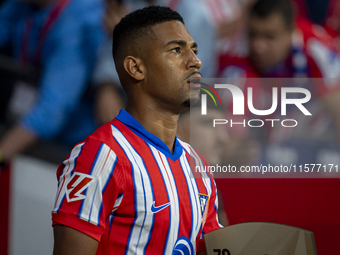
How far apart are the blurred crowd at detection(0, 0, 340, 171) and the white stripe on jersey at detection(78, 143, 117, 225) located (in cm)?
132

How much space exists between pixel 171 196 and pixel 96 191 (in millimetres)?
211

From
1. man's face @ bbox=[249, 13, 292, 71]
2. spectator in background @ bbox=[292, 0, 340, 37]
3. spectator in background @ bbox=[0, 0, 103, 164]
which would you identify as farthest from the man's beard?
spectator in background @ bbox=[292, 0, 340, 37]

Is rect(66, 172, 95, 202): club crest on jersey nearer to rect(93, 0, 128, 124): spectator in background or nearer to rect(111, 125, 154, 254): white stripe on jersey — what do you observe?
rect(111, 125, 154, 254): white stripe on jersey

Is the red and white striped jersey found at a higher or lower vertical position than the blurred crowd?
lower

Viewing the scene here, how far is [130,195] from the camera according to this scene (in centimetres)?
88

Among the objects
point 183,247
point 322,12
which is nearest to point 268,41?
point 322,12

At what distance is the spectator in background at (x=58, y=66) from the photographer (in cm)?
219

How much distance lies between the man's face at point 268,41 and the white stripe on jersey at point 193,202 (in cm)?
120

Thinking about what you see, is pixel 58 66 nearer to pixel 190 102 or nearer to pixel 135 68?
pixel 135 68

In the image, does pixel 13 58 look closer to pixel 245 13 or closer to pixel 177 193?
pixel 245 13

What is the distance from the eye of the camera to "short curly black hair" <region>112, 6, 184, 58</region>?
105 cm

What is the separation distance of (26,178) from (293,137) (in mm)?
1509

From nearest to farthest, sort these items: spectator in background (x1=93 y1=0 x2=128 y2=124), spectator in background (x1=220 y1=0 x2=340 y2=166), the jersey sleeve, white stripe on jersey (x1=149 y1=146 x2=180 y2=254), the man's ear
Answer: the jersey sleeve → white stripe on jersey (x1=149 y1=146 x2=180 y2=254) → the man's ear → spectator in background (x1=220 y1=0 x2=340 y2=166) → spectator in background (x1=93 y1=0 x2=128 y2=124)

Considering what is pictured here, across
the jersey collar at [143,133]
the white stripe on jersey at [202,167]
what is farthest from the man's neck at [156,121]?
the white stripe on jersey at [202,167]
